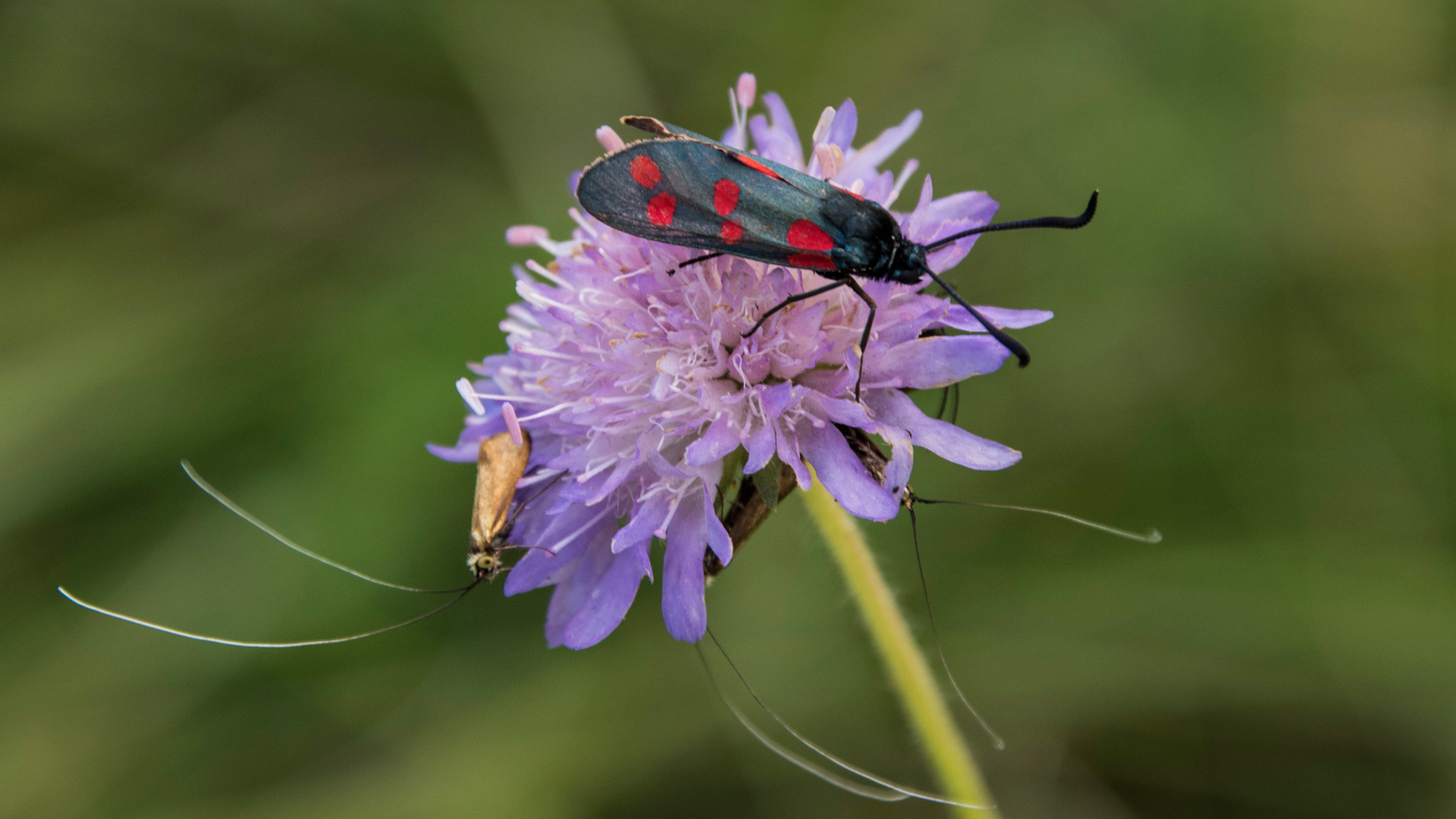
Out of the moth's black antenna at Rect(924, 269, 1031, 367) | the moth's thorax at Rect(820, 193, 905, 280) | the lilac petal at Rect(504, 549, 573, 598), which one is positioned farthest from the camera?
the lilac petal at Rect(504, 549, 573, 598)

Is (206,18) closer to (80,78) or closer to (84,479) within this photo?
(80,78)

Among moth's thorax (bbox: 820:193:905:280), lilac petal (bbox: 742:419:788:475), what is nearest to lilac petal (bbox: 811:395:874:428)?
lilac petal (bbox: 742:419:788:475)

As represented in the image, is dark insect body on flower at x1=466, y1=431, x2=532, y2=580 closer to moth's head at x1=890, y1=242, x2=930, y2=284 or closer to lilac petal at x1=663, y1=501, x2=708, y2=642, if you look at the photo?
lilac petal at x1=663, y1=501, x2=708, y2=642

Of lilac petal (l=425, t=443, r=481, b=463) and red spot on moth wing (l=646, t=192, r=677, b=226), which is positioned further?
lilac petal (l=425, t=443, r=481, b=463)

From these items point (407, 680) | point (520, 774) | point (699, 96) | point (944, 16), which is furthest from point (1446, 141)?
point (407, 680)

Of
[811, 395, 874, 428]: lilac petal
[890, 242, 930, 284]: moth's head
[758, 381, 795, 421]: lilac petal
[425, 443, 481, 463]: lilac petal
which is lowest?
[425, 443, 481, 463]: lilac petal

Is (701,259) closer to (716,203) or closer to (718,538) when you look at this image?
(716,203)

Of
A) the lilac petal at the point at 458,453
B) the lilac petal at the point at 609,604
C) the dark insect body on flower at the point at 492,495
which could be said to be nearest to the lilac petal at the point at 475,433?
the lilac petal at the point at 458,453

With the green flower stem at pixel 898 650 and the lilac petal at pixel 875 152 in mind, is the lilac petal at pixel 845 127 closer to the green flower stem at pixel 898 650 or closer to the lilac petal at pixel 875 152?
the lilac petal at pixel 875 152
